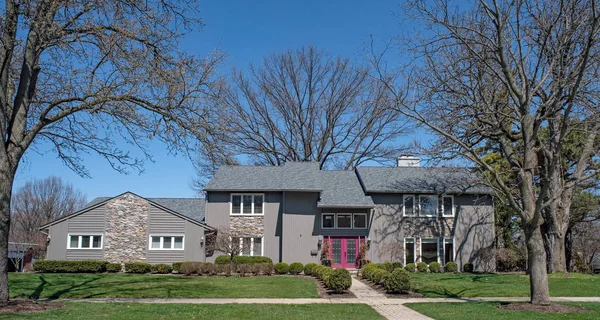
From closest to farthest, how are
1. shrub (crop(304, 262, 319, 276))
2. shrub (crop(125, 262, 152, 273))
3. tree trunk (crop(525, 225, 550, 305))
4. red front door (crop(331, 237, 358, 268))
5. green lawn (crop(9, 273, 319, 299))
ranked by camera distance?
tree trunk (crop(525, 225, 550, 305)), green lawn (crop(9, 273, 319, 299)), shrub (crop(304, 262, 319, 276)), shrub (crop(125, 262, 152, 273)), red front door (crop(331, 237, 358, 268))

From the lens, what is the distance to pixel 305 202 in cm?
2836

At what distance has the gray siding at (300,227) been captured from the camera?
27.7 m

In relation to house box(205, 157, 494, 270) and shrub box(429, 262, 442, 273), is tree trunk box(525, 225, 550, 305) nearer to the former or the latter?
shrub box(429, 262, 442, 273)

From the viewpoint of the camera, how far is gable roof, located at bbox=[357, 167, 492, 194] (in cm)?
2886

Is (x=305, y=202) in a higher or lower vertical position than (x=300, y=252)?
higher

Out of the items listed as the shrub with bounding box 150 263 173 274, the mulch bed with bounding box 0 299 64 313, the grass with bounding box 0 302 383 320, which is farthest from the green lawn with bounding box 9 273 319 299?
the shrub with bounding box 150 263 173 274

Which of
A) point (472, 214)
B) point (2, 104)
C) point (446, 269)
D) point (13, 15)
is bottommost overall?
point (446, 269)

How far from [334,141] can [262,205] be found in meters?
11.0

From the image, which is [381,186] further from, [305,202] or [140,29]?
[140,29]

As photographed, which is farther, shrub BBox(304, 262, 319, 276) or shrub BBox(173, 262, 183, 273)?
shrub BBox(173, 262, 183, 273)

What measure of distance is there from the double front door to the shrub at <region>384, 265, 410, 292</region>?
440 inches

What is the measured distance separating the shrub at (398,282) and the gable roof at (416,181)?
40.3ft

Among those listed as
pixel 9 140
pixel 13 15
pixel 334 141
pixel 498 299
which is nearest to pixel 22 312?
pixel 9 140

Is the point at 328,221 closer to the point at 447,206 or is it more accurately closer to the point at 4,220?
the point at 447,206
